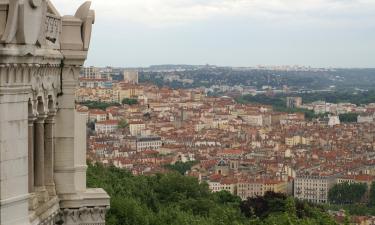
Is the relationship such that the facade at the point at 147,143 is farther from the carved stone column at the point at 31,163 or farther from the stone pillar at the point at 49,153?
the carved stone column at the point at 31,163

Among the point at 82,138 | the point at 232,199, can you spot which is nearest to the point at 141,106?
the point at 232,199

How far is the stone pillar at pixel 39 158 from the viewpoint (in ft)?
23.1

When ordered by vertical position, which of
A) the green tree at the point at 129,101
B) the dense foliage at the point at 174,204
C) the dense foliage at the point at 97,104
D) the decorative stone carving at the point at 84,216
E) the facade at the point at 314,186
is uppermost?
the decorative stone carving at the point at 84,216

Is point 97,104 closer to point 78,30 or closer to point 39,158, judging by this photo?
point 78,30

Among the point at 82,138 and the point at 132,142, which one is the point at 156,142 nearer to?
the point at 132,142

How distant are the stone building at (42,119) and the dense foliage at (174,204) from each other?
1423 centimetres

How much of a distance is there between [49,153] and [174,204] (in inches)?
1318

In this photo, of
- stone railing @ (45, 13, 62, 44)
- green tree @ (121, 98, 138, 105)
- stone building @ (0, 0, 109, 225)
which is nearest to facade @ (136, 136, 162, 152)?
green tree @ (121, 98, 138, 105)

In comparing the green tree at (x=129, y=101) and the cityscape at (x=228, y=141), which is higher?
the green tree at (x=129, y=101)

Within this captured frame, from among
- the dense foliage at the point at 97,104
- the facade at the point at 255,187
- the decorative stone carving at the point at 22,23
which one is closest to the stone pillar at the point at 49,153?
the decorative stone carving at the point at 22,23

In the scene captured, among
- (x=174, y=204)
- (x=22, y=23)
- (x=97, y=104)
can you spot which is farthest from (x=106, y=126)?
(x=22, y=23)

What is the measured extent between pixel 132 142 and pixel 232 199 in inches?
2390

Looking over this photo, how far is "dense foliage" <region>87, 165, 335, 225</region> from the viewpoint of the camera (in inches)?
1005

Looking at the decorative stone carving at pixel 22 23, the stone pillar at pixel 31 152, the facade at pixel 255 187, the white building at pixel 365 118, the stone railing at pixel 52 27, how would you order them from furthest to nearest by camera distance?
the white building at pixel 365 118, the facade at pixel 255 187, the stone railing at pixel 52 27, the stone pillar at pixel 31 152, the decorative stone carving at pixel 22 23
